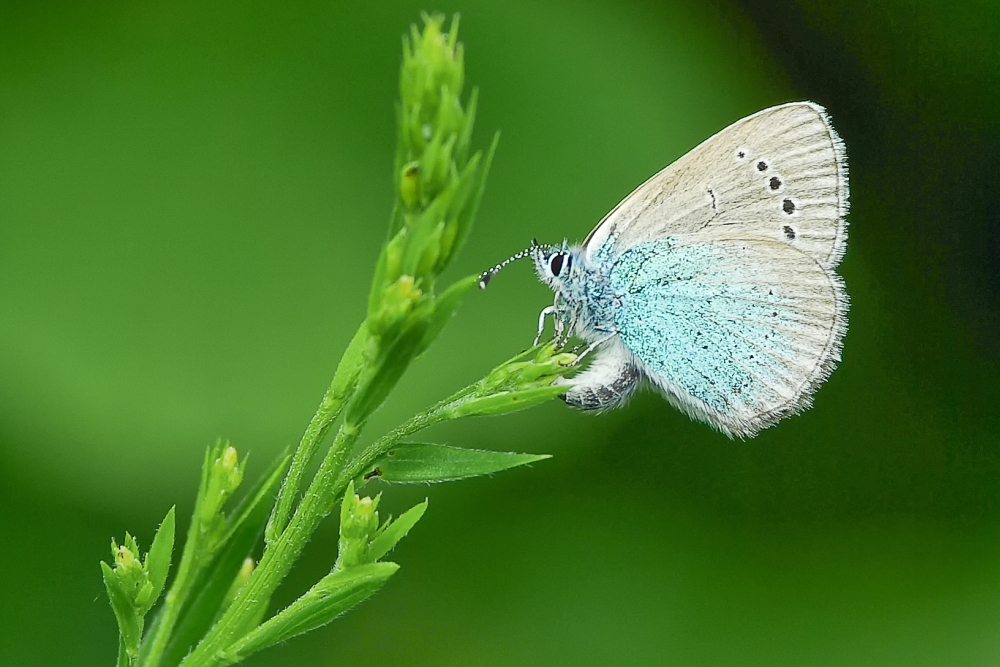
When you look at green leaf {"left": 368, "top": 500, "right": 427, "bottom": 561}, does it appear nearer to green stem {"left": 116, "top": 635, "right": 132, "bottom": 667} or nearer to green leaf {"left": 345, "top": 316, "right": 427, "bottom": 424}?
green leaf {"left": 345, "top": 316, "right": 427, "bottom": 424}

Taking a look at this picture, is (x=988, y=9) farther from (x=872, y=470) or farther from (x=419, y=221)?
(x=419, y=221)

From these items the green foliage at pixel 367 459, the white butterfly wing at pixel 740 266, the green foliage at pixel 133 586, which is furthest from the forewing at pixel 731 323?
the green foliage at pixel 133 586

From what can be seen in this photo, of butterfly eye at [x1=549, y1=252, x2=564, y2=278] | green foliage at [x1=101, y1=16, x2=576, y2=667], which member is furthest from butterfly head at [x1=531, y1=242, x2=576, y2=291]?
green foliage at [x1=101, y1=16, x2=576, y2=667]

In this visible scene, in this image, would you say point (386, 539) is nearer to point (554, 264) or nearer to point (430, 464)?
point (430, 464)

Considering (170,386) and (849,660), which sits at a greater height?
(170,386)

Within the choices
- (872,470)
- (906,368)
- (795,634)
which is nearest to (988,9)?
(906,368)
